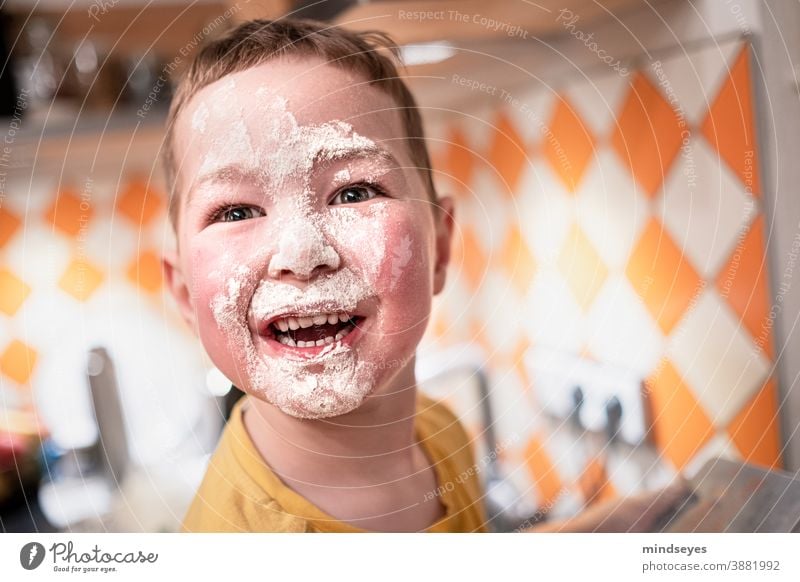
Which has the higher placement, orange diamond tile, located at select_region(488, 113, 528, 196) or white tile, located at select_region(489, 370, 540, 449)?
orange diamond tile, located at select_region(488, 113, 528, 196)

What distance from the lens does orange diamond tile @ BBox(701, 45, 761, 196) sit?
0.64 m

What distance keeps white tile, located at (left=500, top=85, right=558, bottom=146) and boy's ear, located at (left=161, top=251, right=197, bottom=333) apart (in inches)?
12.4

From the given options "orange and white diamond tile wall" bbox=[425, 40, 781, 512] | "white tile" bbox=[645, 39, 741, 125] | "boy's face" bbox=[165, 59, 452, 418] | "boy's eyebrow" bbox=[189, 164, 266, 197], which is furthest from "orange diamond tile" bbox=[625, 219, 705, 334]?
"boy's eyebrow" bbox=[189, 164, 266, 197]

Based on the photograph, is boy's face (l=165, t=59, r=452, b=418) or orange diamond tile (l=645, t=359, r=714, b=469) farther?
orange diamond tile (l=645, t=359, r=714, b=469)

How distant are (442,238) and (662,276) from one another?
204 millimetres

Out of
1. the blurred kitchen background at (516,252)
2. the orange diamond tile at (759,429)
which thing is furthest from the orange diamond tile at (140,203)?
the orange diamond tile at (759,429)

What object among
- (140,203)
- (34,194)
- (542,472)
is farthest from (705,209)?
(34,194)

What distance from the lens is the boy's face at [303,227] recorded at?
1.85ft

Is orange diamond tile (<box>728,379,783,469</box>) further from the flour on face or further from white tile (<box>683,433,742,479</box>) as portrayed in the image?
the flour on face

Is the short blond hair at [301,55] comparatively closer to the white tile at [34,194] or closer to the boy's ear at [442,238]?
the boy's ear at [442,238]

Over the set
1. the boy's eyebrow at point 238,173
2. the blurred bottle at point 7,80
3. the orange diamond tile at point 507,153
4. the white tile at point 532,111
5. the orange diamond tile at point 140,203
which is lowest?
the boy's eyebrow at point 238,173

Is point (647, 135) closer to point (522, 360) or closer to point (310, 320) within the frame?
point (522, 360)

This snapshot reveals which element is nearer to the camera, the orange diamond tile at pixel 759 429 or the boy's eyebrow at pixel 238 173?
the boy's eyebrow at pixel 238 173
